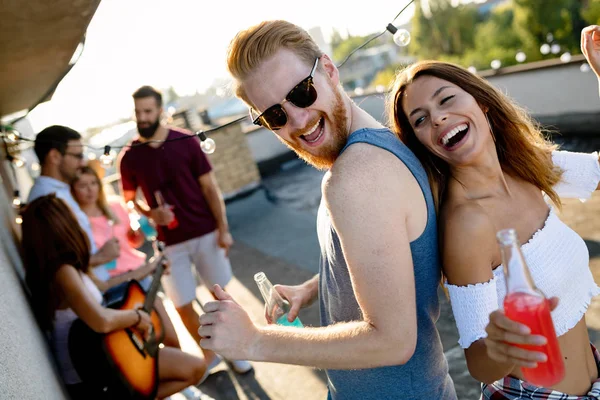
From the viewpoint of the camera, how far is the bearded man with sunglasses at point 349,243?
1.19 m

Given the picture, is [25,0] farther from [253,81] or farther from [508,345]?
[508,345]

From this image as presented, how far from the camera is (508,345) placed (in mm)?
1100

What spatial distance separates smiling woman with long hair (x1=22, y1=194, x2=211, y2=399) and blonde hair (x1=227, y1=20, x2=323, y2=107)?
1.72 m

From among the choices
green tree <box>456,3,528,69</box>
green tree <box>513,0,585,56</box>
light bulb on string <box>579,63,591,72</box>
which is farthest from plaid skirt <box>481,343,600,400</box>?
green tree <box>513,0,585,56</box>

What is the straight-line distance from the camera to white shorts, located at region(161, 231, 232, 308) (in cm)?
407

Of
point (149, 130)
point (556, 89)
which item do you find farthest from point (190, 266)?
point (556, 89)

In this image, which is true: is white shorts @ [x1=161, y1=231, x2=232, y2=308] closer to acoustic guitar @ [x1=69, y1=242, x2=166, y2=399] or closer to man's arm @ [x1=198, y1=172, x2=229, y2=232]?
man's arm @ [x1=198, y1=172, x2=229, y2=232]

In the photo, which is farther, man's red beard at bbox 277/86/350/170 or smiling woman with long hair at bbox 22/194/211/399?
smiling woman with long hair at bbox 22/194/211/399

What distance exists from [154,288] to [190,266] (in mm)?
628

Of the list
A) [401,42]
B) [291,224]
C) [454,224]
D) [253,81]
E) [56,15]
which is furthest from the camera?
[291,224]

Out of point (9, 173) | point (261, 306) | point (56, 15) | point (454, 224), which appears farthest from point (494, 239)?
point (9, 173)

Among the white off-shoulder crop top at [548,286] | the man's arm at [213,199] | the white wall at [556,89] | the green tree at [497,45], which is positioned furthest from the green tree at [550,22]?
the white off-shoulder crop top at [548,286]

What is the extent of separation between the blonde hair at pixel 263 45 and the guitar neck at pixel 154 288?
2.30 metres

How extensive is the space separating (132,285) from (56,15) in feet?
5.81
